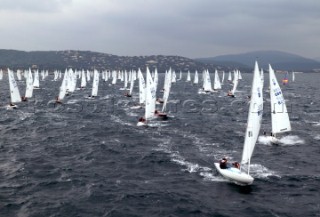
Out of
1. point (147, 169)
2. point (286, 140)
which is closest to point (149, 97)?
point (286, 140)

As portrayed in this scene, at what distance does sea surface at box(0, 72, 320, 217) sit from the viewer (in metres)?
27.9

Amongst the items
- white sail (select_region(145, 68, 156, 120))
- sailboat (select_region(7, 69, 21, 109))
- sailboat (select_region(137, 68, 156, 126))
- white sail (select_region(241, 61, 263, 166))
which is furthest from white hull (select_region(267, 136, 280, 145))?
sailboat (select_region(7, 69, 21, 109))

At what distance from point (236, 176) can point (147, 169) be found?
9.11 meters

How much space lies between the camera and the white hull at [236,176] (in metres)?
31.4

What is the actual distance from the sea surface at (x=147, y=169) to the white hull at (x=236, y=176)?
0.54 meters

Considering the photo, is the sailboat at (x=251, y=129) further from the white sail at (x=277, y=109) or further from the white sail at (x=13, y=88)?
the white sail at (x=13, y=88)

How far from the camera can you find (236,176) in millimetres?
31797

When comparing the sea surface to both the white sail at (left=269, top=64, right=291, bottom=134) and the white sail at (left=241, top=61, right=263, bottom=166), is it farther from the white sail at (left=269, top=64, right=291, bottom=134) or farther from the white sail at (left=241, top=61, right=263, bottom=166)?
the white sail at (left=241, top=61, right=263, bottom=166)

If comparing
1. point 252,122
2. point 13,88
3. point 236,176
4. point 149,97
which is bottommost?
A: point 236,176

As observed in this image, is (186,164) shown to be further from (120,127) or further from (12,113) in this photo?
(12,113)

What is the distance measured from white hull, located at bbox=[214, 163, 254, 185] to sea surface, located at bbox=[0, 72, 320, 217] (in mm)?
542

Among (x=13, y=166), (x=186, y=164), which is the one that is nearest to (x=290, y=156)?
(x=186, y=164)

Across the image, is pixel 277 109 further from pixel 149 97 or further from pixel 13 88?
pixel 13 88

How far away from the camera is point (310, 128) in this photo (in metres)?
57.9
